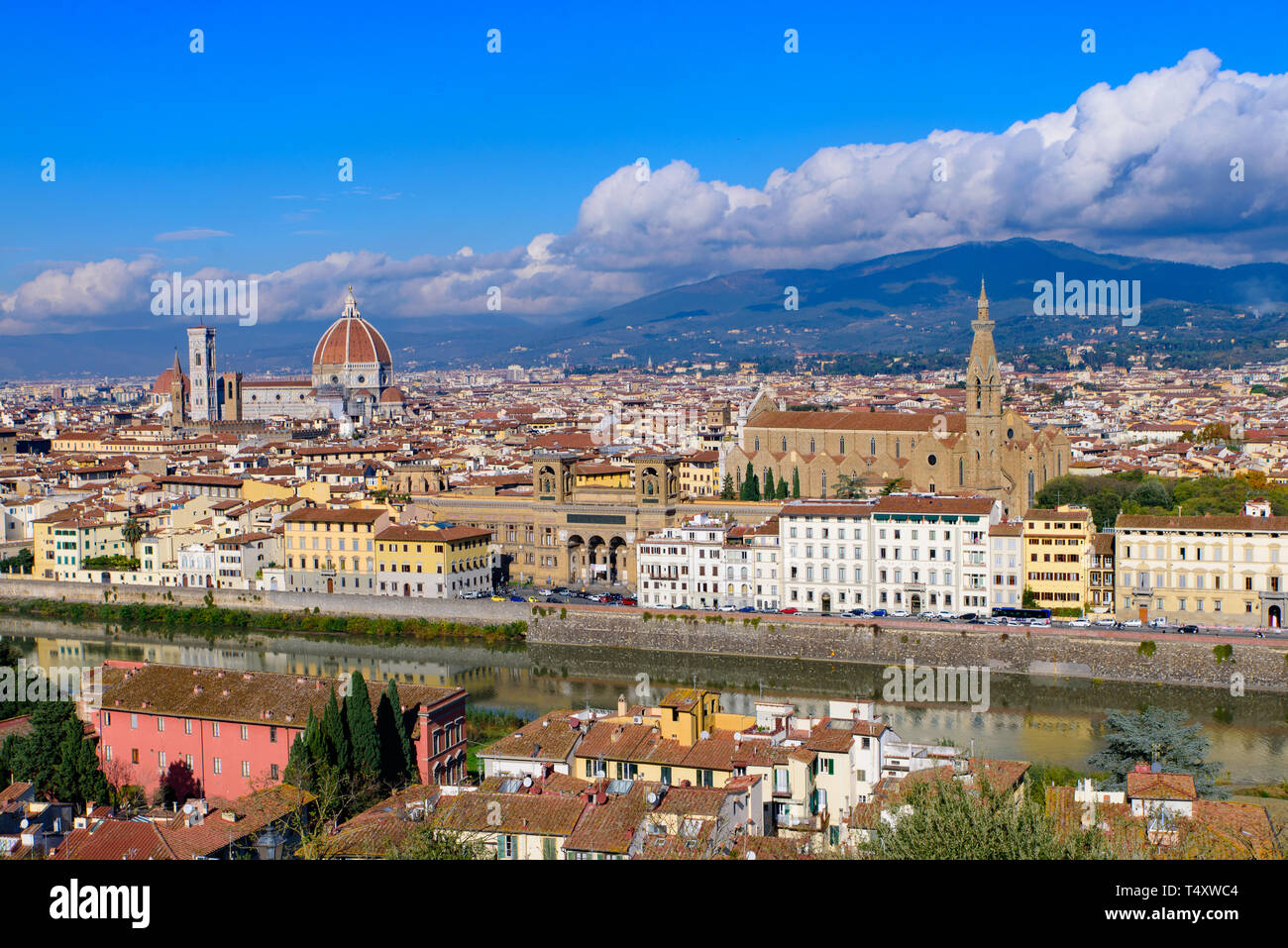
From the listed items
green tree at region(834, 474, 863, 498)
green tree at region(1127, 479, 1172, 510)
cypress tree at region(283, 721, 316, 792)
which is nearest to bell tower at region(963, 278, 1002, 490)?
green tree at region(834, 474, 863, 498)

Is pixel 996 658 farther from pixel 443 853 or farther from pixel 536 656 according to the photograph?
pixel 443 853

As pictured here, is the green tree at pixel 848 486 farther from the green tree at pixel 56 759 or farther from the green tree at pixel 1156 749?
the green tree at pixel 56 759

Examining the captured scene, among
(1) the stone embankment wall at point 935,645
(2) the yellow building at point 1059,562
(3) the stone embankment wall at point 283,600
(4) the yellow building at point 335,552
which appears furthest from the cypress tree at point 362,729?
(4) the yellow building at point 335,552

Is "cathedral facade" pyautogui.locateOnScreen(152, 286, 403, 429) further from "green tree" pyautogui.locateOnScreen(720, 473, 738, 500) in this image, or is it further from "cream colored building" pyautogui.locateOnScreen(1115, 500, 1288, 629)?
"cream colored building" pyautogui.locateOnScreen(1115, 500, 1288, 629)

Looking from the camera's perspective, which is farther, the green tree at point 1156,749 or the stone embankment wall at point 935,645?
the stone embankment wall at point 935,645


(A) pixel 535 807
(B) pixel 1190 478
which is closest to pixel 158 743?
(A) pixel 535 807

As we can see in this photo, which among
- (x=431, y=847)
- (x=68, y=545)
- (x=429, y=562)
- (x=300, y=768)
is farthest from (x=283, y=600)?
(x=431, y=847)
